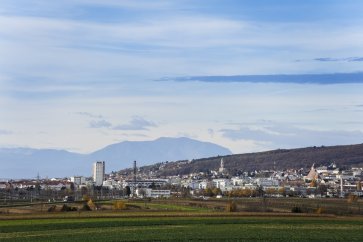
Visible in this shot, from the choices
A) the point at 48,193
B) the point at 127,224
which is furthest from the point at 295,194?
the point at 127,224

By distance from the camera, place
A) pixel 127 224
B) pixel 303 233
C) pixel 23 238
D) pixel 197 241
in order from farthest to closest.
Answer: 1. pixel 127 224
2. pixel 303 233
3. pixel 23 238
4. pixel 197 241

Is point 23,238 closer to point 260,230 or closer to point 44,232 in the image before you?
point 44,232

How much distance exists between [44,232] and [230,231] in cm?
1412

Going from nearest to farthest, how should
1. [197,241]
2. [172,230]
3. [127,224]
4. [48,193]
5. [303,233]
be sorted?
[197,241], [303,233], [172,230], [127,224], [48,193]

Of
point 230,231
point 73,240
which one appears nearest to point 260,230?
point 230,231

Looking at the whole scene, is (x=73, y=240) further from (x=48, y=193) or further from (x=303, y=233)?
(x=48, y=193)

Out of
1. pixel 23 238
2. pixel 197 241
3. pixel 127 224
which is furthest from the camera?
pixel 127 224

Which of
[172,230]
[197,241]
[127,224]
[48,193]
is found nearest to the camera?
[197,241]

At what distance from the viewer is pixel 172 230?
2126 inches

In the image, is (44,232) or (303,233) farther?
(44,232)

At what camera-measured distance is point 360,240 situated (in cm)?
4488

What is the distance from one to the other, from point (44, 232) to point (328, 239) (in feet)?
71.2

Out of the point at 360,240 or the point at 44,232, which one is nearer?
the point at 360,240

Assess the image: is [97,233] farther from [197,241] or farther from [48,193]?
[48,193]
